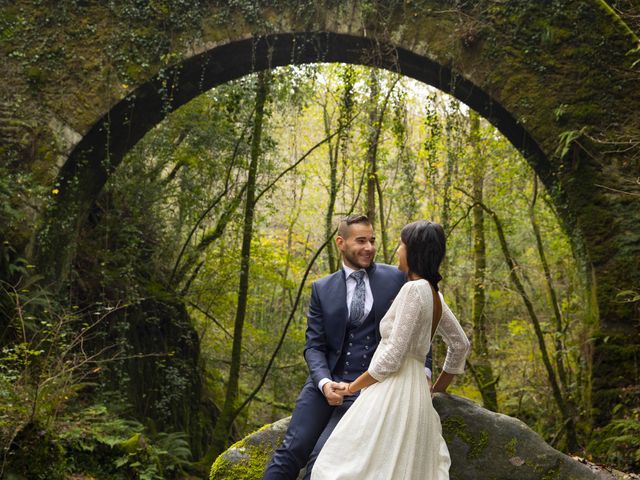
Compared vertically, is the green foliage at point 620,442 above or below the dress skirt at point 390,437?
below

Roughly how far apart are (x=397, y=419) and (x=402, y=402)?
0.08m

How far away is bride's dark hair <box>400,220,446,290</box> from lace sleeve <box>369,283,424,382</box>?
0.13 meters

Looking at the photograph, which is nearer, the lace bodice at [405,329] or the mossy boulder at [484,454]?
the lace bodice at [405,329]

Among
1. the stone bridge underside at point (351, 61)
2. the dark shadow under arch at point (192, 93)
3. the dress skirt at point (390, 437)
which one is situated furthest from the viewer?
the dark shadow under arch at point (192, 93)

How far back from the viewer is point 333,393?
3.44m

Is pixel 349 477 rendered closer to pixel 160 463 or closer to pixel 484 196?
pixel 160 463

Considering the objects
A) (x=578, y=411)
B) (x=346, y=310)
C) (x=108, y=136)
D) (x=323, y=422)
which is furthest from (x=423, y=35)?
(x=323, y=422)

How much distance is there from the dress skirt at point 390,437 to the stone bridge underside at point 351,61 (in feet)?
13.5

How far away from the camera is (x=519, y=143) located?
772 centimetres

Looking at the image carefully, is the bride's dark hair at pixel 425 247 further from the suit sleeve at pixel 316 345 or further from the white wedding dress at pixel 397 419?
the suit sleeve at pixel 316 345

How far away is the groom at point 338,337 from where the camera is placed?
351 cm

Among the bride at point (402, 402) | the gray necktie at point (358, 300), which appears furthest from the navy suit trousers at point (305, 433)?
the gray necktie at point (358, 300)

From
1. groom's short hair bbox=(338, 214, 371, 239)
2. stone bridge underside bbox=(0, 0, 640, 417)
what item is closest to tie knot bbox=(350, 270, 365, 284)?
groom's short hair bbox=(338, 214, 371, 239)

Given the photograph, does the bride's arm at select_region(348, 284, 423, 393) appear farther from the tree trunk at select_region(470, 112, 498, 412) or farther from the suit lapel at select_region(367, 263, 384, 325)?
the tree trunk at select_region(470, 112, 498, 412)
